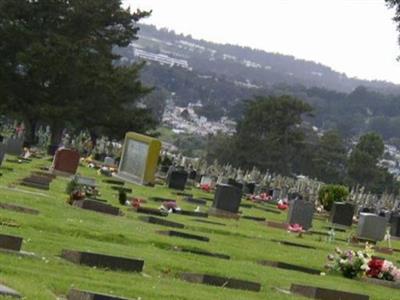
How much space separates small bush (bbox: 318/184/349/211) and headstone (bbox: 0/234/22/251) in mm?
35755

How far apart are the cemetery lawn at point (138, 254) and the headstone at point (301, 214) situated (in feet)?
10.8

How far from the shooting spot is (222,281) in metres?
14.7

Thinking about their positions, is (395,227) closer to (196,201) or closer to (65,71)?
(196,201)

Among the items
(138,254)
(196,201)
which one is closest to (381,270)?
(138,254)

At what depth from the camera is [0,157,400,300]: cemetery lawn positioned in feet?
40.0

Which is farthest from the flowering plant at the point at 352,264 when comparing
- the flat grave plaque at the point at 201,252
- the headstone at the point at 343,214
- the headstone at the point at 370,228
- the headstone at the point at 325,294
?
the headstone at the point at 343,214

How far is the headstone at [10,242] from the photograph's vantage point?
44.3ft

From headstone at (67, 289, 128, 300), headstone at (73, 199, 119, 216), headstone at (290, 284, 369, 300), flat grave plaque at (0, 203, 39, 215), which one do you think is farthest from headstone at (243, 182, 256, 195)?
headstone at (67, 289, 128, 300)

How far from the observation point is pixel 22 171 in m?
34.1

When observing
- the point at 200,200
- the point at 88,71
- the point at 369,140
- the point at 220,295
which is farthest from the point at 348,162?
the point at 220,295

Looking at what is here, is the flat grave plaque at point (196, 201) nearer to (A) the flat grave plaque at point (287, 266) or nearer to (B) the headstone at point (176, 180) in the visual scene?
(B) the headstone at point (176, 180)

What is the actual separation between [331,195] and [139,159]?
10.7 meters

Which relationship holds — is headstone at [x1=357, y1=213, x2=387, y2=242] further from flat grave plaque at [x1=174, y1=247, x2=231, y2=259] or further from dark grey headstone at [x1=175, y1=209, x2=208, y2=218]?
flat grave plaque at [x1=174, y1=247, x2=231, y2=259]

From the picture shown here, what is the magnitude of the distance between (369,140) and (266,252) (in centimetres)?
8414
